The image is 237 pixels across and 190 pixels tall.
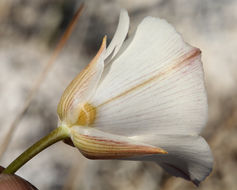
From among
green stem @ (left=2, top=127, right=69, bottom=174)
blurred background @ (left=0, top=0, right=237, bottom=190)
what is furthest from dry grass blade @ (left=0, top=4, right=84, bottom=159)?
green stem @ (left=2, top=127, right=69, bottom=174)

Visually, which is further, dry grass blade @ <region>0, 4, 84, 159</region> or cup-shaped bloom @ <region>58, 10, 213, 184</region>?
dry grass blade @ <region>0, 4, 84, 159</region>

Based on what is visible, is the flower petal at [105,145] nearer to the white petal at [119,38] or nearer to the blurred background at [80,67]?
the white petal at [119,38]

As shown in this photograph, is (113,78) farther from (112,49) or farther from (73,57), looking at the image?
(73,57)

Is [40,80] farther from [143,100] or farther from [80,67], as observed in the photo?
[143,100]

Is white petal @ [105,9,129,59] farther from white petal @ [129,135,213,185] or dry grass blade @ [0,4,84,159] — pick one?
dry grass blade @ [0,4,84,159]

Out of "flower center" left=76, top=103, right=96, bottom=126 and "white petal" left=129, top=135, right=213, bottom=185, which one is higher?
"flower center" left=76, top=103, right=96, bottom=126

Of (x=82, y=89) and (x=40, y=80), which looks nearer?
(x=82, y=89)

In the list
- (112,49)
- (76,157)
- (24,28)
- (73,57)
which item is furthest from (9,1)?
(112,49)

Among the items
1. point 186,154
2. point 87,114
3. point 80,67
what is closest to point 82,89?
point 87,114
